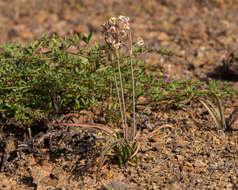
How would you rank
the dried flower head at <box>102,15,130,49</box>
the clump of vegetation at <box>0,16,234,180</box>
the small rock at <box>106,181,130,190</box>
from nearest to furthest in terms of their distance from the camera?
the dried flower head at <box>102,15,130,49</box>
the small rock at <box>106,181,130,190</box>
the clump of vegetation at <box>0,16,234,180</box>

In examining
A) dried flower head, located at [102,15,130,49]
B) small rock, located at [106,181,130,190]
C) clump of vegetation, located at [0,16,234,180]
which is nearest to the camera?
dried flower head, located at [102,15,130,49]

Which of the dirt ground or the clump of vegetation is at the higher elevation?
the clump of vegetation

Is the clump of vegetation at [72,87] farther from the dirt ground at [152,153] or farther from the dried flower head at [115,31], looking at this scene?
the dried flower head at [115,31]

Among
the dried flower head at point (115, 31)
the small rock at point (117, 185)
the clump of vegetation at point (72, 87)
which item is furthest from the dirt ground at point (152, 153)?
the dried flower head at point (115, 31)

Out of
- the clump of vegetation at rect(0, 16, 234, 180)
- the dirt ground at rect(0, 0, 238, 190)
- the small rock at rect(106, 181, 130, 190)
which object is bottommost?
the small rock at rect(106, 181, 130, 190)

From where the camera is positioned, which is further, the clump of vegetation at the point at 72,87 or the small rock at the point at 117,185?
the clump of vegetation at the point at 72,87

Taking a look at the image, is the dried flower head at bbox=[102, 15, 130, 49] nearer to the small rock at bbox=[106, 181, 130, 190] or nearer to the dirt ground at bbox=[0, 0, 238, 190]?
the dirt ground at bbox=[0, 0, 238, 190]

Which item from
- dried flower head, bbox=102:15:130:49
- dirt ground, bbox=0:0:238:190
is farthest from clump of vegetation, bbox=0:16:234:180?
dried flower head, bbox=102:15:130:49

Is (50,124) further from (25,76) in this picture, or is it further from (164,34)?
(164,34)

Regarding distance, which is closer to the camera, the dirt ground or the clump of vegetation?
the dirt ground
